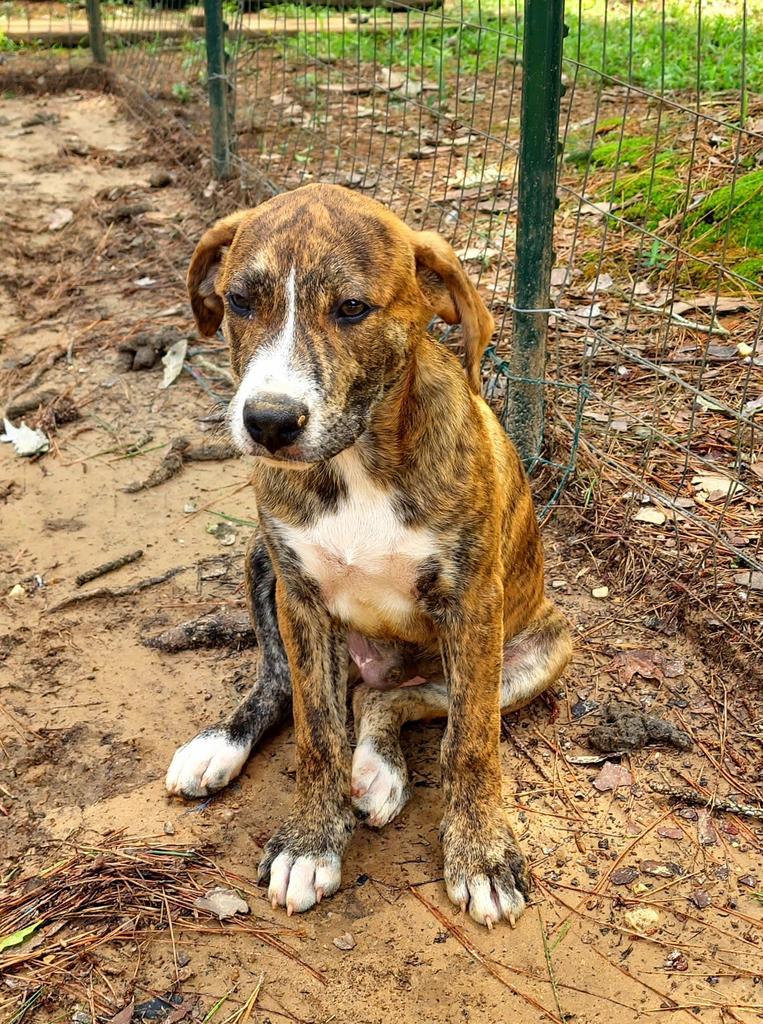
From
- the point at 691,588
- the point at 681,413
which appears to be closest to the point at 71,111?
the point at 681,413

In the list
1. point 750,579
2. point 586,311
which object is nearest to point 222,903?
point 750,579

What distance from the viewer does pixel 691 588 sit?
412 centimetres

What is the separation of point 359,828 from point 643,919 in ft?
2.88

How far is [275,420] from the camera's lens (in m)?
2.64

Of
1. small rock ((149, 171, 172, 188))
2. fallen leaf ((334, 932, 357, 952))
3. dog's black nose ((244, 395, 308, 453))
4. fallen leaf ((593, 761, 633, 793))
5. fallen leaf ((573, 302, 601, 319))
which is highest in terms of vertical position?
dog's black nose ((244, 395, 308, 453))

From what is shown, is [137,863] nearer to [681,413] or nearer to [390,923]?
[390,923]

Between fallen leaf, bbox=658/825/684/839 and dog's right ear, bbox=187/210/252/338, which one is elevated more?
dog's right ear, bbox=187/210/252/338

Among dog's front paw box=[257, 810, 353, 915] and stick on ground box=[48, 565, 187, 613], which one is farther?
stick on ground box=[48, 565, 187, 613]

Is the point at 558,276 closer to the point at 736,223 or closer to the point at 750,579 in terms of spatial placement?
the point at 736,223

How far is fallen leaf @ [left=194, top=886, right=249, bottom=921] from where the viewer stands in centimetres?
308

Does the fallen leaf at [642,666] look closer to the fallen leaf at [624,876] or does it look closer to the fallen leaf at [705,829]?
the fallen leaf at [705,829]

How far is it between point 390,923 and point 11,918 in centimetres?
105

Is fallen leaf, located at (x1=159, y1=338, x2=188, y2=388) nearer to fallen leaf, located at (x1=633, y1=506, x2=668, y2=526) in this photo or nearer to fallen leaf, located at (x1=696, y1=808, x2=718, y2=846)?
fallen leaf, located at (x1=633, y1=506, x2=668, y2=526)

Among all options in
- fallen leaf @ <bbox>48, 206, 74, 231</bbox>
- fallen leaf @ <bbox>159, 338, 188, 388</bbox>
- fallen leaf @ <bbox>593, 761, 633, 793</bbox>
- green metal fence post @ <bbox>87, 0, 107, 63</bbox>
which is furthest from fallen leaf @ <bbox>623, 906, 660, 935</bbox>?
green metal fence post @ <bbox>87, 0, 107, 63</bbox>
